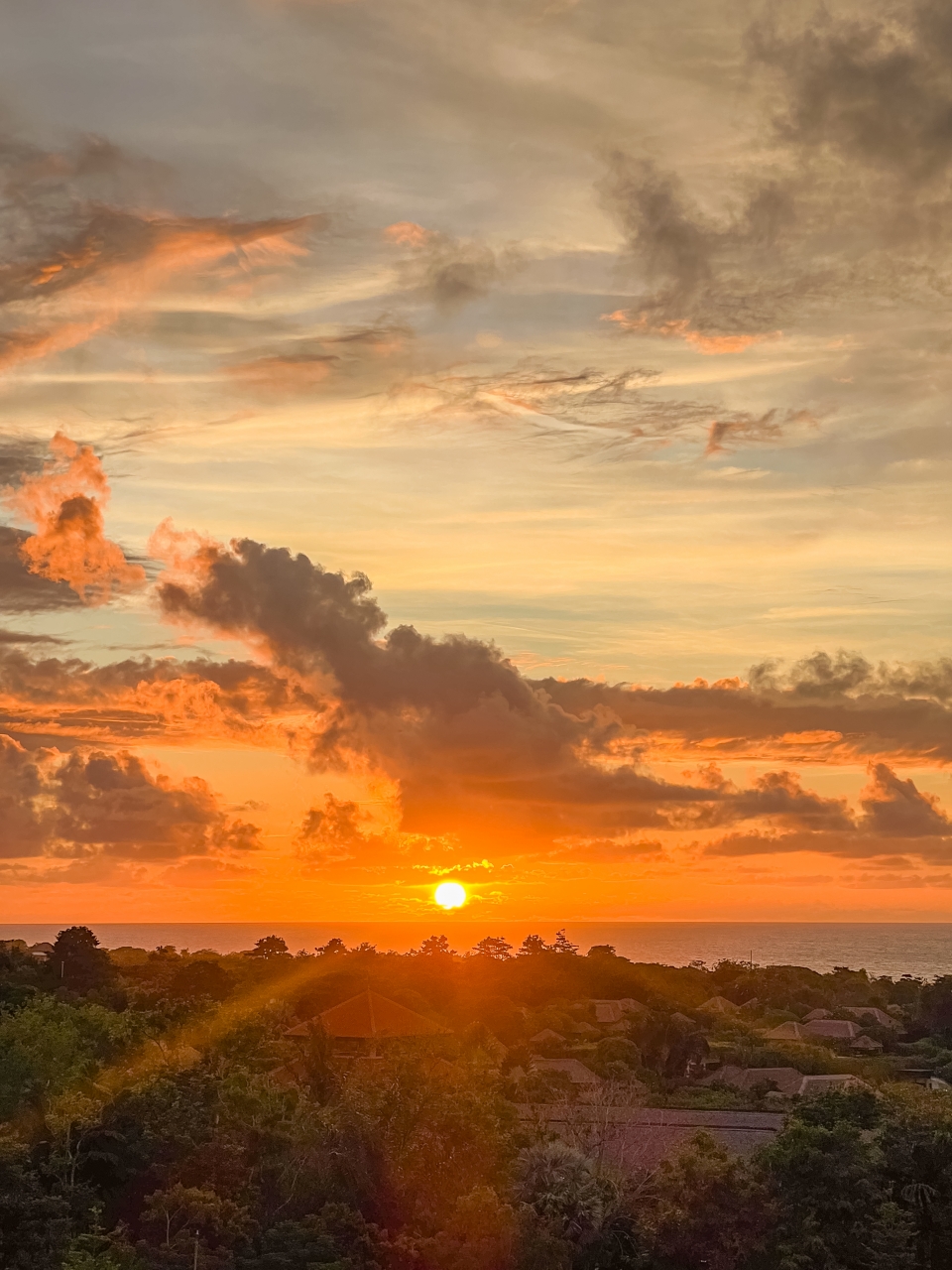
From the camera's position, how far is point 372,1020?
68.2 m

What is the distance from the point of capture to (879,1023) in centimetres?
9388

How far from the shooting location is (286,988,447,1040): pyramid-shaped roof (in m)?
66.9

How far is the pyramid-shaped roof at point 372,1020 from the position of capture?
66938mm

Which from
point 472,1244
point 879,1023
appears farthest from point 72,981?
point 879,1023

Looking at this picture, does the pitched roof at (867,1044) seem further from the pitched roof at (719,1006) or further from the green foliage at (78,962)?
the green foliage at (78,962)

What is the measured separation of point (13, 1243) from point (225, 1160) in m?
5.22

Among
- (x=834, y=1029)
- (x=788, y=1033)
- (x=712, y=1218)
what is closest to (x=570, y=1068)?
(x=788, y=1033)

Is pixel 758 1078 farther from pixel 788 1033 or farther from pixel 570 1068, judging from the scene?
pixel 788 1033

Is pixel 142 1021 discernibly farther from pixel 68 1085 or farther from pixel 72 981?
pixel 72 981

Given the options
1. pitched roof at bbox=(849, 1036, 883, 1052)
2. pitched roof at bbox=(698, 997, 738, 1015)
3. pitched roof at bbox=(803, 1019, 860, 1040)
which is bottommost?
pitched roof at bbox=(849, 1036, 883, 1052)

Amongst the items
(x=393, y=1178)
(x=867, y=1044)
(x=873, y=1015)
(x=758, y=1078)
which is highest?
(x=393, y=1178)

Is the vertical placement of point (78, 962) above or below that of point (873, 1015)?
above

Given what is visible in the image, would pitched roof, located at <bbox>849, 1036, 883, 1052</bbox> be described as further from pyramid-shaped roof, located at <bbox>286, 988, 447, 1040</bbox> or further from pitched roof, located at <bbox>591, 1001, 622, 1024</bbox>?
pyramid-shaped roof, located at <bbox>286, 988, 447, 1040</bbox>

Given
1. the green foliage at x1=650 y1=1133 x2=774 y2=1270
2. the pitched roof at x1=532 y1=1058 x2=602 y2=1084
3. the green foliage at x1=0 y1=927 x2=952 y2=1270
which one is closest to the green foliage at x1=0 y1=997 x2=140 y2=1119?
the green foliage at x1=0 y1=927 x2=952 y2=1270
